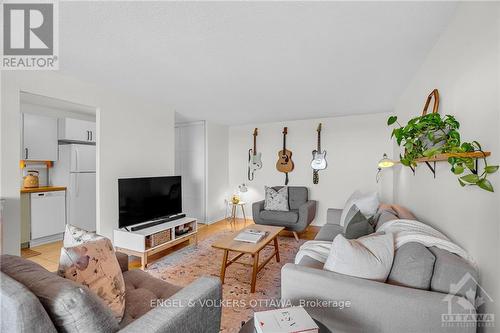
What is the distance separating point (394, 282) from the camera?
129 centimetres

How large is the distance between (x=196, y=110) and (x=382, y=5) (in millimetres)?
3157

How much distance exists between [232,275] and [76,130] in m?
3.60

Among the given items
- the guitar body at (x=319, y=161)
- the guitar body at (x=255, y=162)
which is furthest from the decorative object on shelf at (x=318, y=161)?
the guitar body at (x=255, y=162)

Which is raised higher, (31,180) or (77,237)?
(31,180)

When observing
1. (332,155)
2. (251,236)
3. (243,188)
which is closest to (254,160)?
(243,188)

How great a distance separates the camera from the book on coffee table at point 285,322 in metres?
0.97

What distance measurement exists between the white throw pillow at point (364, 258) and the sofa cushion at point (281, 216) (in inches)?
Answer: 92.8

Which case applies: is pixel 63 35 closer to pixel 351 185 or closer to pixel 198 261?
pixel 198 261

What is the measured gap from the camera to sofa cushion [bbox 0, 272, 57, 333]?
2.37 feet

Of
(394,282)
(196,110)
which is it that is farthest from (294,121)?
(394,282)

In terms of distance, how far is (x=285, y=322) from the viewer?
3.34 feet

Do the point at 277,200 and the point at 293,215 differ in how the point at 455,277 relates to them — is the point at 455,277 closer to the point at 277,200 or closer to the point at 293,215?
the point at 293,215

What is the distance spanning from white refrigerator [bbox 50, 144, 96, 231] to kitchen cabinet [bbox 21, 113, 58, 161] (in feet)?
0.55

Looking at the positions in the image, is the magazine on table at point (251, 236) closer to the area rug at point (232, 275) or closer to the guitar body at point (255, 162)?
the area rug at point (232, 275)
